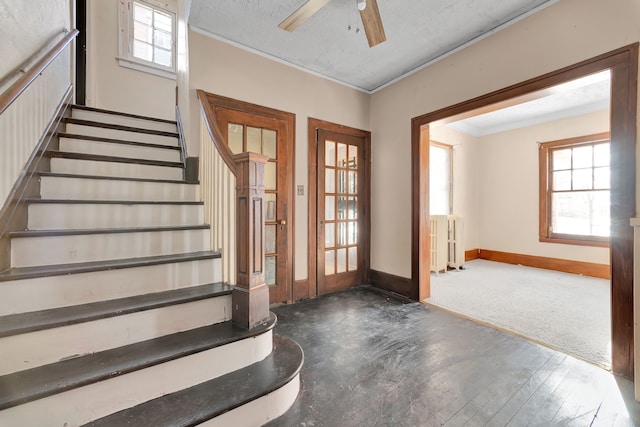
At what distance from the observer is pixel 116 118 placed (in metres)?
2.89

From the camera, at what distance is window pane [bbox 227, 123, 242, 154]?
2.90 m

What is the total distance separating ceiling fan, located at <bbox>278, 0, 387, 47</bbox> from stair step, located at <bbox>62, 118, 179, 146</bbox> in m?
1.72

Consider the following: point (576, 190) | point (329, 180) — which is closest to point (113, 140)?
point (329, 180)

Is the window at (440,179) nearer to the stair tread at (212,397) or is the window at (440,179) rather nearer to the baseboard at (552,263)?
the baseboard at (552,263)

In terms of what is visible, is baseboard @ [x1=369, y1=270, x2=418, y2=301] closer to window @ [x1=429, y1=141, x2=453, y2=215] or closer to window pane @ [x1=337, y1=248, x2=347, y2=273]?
window pane @ [x1=337, y1=248, x2=347, y2=273]

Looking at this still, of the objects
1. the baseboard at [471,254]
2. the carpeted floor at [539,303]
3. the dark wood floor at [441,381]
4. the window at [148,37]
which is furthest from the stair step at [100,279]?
the baseboard at [471,254]

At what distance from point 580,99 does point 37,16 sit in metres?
6.37

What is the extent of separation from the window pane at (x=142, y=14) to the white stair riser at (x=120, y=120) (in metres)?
2.03

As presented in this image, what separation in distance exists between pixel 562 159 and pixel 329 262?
464 cm

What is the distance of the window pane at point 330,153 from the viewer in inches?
142

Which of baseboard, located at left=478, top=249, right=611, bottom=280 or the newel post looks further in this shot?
baseboard, located at left=478, top=249, right=611, bottom=280

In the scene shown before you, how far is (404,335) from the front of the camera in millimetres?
2418

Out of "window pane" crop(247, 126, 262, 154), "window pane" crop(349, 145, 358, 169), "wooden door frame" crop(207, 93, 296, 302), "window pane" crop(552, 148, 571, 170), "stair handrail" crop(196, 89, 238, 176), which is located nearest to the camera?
"stair handrail" crop(196, 89, 238, 176)

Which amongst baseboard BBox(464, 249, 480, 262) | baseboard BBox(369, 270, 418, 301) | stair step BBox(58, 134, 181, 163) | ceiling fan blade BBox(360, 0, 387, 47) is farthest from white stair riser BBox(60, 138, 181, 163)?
baseboard BBox(464, 249, 480, 262)
